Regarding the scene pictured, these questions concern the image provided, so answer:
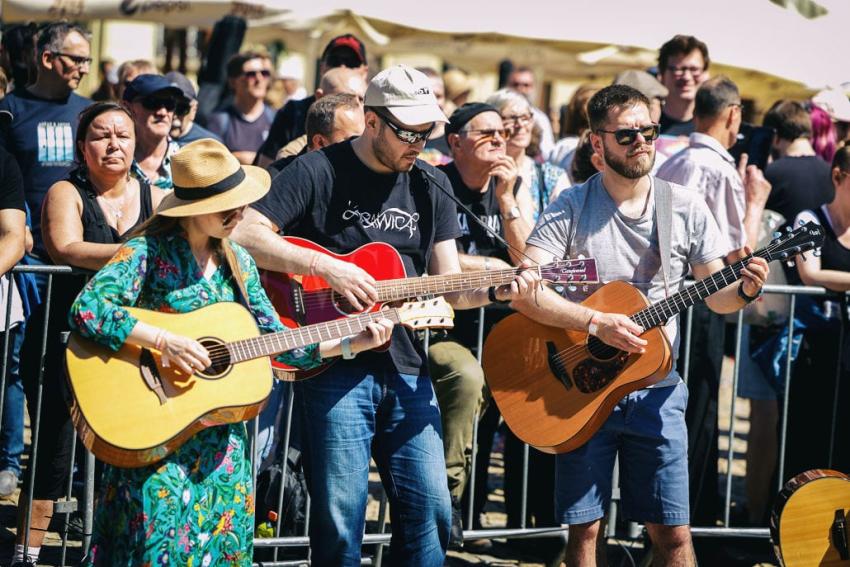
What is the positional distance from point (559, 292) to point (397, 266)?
849mm

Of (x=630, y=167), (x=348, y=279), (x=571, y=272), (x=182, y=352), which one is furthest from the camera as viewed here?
(x=630, y=167)

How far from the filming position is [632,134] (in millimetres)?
5043

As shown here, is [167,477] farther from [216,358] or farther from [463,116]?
[463,116]

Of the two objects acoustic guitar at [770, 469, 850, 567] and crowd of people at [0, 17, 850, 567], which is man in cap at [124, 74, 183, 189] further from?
acoustic guitar at [770, 469, 850, 567]

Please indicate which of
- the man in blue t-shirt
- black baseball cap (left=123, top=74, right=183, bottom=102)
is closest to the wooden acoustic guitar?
black baseball cap (left=123, top=74, right=183, bottom=102)

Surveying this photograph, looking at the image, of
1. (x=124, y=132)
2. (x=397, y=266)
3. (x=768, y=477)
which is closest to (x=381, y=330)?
(x=397, y=266)

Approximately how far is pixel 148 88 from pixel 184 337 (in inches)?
120

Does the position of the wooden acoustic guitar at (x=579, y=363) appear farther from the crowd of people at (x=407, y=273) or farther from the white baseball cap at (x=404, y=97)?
the white baseball cap at (x=404, y=97)

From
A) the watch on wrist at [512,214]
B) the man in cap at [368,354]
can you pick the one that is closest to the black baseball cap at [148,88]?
the watch on wrist at [512,214]

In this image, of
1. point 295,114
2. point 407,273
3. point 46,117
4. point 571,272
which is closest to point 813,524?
point 571,272

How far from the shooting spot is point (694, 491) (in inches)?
261

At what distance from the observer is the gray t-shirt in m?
5.11

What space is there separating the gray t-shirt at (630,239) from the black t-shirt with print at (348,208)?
0.70 m

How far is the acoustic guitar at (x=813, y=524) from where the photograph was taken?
5.65 meters
